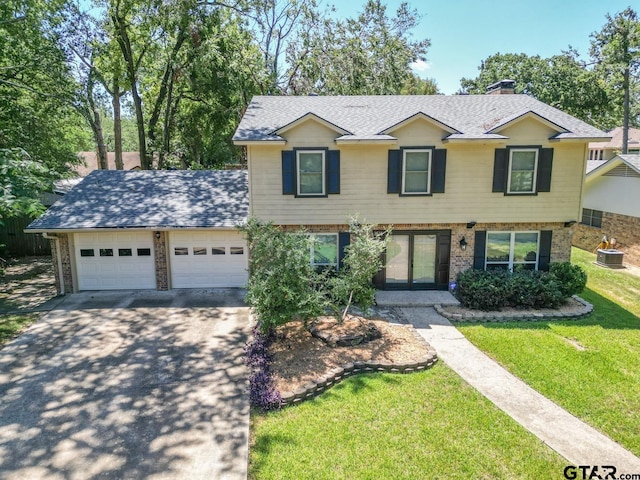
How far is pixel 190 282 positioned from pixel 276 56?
1818 cm

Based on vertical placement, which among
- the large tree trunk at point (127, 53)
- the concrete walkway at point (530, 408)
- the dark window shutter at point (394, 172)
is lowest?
the concrete walkway at point (530, 408)

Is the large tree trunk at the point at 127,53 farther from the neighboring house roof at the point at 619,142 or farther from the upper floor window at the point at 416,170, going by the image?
the neighboring house roof at the point at 619,142

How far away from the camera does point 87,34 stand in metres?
22.0

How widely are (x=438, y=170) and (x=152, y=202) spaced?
32.6 ft

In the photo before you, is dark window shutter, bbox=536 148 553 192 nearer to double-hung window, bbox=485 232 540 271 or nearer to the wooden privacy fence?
double-hung window, bbox=485 232 540 271

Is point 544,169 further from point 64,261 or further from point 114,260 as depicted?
point 64,261

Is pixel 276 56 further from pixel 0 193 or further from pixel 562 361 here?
pixel 562 361

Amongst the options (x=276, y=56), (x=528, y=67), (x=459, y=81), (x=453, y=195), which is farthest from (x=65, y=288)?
(x=459, y=81)

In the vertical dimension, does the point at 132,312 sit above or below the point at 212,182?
below

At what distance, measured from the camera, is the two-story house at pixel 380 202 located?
1250 cm

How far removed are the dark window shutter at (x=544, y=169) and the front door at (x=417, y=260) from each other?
3164 mm

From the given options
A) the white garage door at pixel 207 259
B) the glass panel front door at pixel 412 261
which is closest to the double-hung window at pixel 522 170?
the glass panel front door at pixel 412 261

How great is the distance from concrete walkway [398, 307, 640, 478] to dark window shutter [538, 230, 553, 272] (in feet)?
15.7

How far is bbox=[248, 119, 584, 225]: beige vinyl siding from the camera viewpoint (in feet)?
41.0
